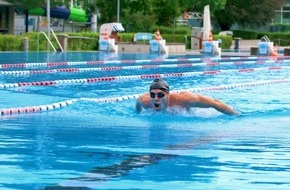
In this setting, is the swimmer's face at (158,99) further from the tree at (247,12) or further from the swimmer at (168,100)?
the tree at (247,12)

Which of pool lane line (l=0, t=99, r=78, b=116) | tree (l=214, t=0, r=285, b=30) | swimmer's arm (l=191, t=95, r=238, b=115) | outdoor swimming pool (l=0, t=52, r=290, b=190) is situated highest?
tree (l=214, t=0, r=285, b=30)

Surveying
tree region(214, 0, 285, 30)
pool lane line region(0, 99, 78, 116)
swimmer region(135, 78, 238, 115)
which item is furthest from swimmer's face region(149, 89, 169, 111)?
tree region(214, 0, 285, 30)

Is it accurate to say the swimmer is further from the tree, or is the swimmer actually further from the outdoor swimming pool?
the tree

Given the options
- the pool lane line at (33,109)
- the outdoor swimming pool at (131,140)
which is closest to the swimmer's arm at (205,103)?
the outdoor swimming pool at (131,140)

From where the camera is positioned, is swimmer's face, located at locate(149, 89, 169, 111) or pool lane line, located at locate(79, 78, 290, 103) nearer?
swimmer's face, located at locate(149, 89, 169, 111)

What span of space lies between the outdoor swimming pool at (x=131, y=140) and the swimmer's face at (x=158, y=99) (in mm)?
150

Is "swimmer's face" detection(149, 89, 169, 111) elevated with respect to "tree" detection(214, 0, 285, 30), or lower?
lower

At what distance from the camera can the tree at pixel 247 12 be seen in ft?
186

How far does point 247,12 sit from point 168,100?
47494mm

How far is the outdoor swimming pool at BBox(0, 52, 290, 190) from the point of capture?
633cm

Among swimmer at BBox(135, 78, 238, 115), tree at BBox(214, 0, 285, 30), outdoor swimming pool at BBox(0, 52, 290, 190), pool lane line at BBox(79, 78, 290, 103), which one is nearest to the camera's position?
outdoor swimming pool at BBox(0, 52, 290, 190)

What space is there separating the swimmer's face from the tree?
46.3 m

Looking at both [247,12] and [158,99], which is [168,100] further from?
[247,12]

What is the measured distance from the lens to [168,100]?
35.6ft
